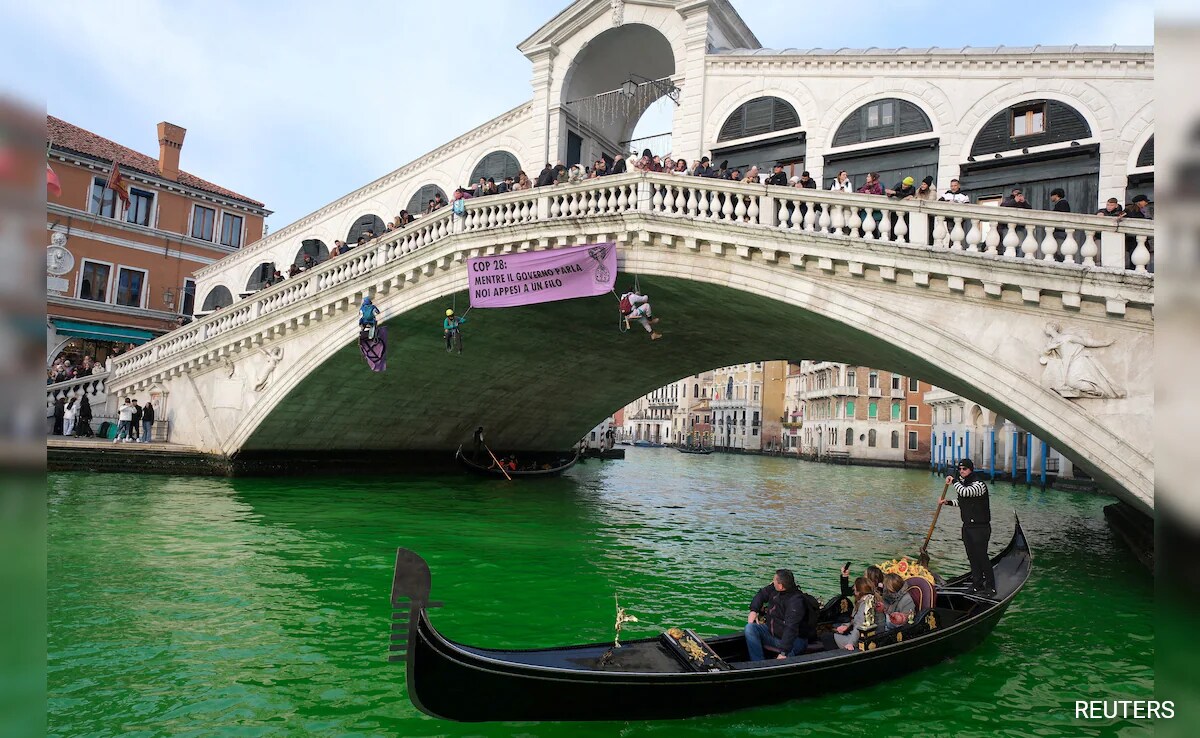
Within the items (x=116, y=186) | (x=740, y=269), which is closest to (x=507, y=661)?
(x=740, y=269)

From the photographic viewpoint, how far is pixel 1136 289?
8336 millimetres

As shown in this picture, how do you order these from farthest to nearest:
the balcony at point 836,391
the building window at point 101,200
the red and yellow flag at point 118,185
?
the balcony at point 836,391 < the building window at point 101,200 < the red and yellow flag at point 118,185

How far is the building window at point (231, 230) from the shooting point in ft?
89.9

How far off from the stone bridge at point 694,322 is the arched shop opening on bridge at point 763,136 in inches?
78.0

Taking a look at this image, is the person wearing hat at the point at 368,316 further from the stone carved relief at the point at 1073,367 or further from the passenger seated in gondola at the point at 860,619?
the stone carved relief at the point at 1073,367

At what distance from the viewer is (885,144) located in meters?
13.0

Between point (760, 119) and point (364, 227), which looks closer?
point (760, 119)

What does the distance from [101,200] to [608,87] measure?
670 inches

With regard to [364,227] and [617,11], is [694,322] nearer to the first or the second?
[617,11]

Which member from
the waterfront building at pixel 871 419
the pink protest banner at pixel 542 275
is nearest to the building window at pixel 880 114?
the pink protest banner at pixel 542 275

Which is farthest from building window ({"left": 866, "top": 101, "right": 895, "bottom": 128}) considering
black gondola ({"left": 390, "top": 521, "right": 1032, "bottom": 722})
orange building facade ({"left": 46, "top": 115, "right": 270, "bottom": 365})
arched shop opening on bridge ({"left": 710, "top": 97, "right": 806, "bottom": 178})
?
orange building facade ({"left": 46, "top": 115, "right": 270, "bottom": 365})

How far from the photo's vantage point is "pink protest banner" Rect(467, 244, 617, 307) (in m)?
12.4

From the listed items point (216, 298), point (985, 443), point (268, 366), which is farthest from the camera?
point (985, 443)

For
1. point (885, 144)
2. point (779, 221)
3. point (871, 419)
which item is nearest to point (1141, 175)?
point (885, 144)
